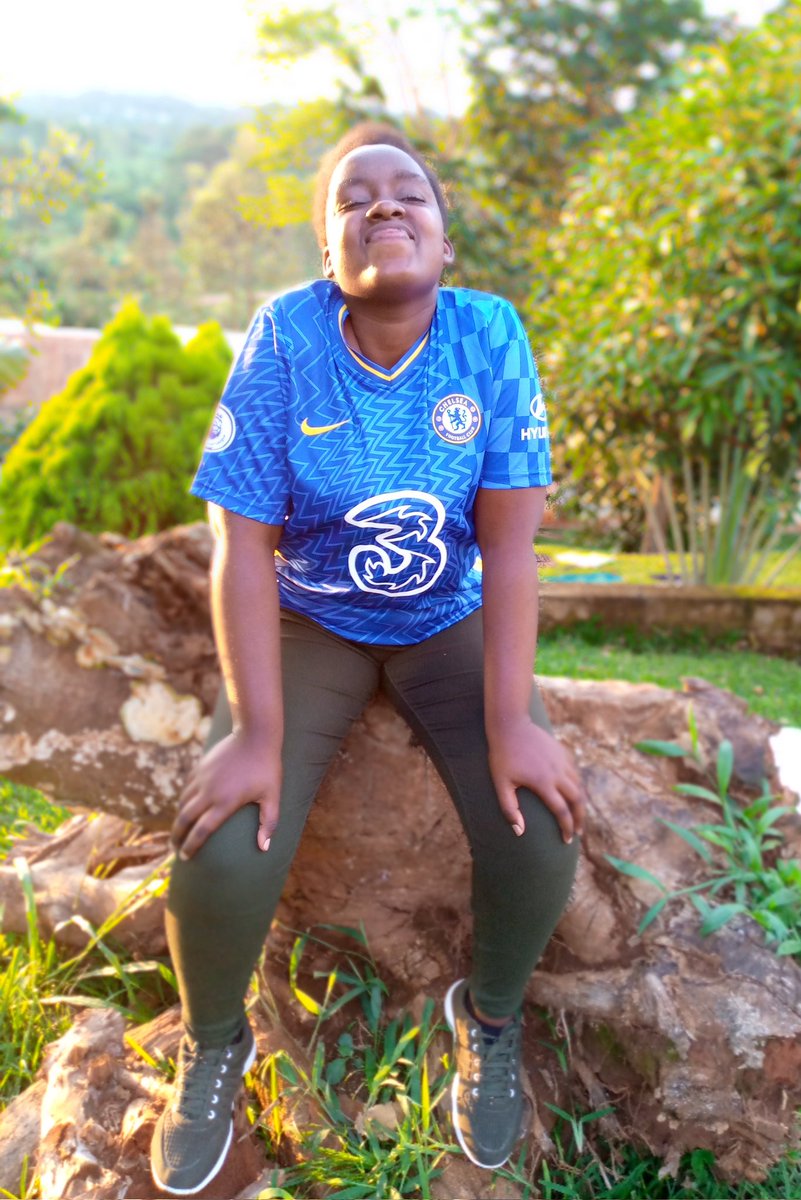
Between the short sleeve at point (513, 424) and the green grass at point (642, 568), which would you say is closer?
the short sleeve at point (513, 424)

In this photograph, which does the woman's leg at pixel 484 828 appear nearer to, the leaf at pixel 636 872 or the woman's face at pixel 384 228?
the leaf at pixel 636 872

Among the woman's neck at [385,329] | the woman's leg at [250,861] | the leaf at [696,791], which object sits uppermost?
the woman's neck at [385,329]

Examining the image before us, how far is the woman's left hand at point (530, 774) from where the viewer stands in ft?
5.08

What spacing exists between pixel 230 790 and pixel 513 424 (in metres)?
0.78

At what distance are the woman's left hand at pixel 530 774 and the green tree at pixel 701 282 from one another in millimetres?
3130

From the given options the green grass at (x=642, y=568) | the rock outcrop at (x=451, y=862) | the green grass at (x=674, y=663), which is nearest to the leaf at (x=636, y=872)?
the rock outcrop at (x=451, y=862)

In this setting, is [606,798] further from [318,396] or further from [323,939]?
[318,396]

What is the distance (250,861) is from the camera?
4.90 ft

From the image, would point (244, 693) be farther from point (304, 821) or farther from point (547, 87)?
point (547, 87)

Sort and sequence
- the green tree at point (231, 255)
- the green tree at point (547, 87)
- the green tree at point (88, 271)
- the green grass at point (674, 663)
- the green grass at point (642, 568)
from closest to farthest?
the green grass at point (674, 663) → the green grass at point (642, 568) → the green tree at point (547, 87) → the green tree at point (88, 271) → the green tree at point (231, 255)

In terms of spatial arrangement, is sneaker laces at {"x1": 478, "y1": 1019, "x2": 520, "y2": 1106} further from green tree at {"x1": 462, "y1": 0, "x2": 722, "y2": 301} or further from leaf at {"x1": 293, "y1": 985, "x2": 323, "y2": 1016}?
green tree at {"x1": 462, "y1": 0, "x2": 722, "y2": 301}

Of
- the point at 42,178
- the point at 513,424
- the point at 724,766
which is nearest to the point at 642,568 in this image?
the point at 724,766

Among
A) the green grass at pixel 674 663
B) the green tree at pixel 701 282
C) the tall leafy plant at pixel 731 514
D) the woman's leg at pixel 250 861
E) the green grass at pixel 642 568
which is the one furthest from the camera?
the green grass at pixel 642 568

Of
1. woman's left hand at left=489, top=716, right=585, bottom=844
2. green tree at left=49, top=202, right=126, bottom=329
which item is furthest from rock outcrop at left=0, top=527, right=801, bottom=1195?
green tree at left=49, top=202, right=126, bottom=329
